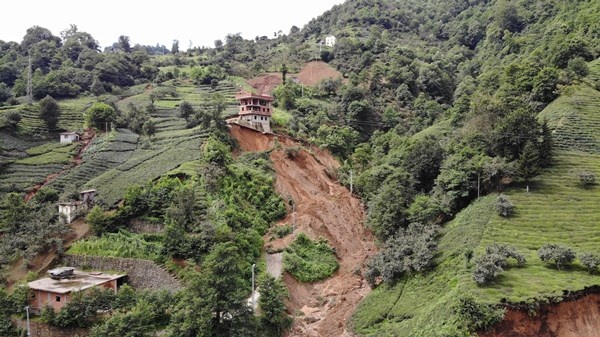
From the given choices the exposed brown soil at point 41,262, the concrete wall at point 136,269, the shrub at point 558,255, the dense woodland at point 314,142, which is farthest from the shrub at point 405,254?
the exposed brown soil at point 41,262

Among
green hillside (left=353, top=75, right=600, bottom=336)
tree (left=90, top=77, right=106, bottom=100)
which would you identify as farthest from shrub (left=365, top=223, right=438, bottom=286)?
tree (left=90, top=77, right=106, bottom=100)

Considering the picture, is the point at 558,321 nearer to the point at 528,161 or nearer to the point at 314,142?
the point at 528,161

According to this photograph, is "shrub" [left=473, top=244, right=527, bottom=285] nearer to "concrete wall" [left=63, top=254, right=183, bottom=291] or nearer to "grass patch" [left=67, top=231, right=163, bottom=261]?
"concrete wall" [left=63, top=254, right=183, bottom=291]

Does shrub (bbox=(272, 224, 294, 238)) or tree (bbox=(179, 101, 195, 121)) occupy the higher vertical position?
tree (bbox=(179, 101, 195, 121))

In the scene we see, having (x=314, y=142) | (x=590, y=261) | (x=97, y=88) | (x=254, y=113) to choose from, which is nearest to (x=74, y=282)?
(x=254, y=113)

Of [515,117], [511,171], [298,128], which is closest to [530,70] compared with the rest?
[515,117]

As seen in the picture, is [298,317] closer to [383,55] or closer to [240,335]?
[240,335]
